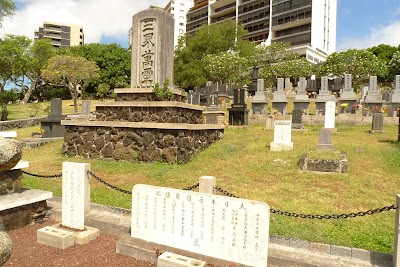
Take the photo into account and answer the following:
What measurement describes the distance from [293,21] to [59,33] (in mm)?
73311

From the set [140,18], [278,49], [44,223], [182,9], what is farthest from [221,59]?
[182,9]

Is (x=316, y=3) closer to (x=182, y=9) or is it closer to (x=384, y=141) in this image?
(x=182, y=9)

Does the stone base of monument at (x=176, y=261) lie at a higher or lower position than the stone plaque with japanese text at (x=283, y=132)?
lower

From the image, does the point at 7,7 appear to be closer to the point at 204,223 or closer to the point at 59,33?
the point at 204,223

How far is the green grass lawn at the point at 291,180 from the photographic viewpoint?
4.79 m

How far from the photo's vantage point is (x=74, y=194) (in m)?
4.67

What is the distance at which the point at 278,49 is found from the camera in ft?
153

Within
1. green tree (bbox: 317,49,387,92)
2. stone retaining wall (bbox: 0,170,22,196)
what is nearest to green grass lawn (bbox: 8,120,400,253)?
stone retaining wall (bbox: 0,170,22,196)

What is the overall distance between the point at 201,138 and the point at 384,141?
7.84 m

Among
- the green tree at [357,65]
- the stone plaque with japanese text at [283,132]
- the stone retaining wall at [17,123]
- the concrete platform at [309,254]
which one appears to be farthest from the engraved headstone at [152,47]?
the green tree at [357,65]

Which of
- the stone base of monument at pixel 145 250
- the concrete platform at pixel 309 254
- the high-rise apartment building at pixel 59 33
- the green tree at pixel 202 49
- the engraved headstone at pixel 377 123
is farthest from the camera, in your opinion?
the high-rise apartment building at pixel 59 33

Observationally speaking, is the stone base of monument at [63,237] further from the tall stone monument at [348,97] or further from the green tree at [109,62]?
the green tree at [109,62]

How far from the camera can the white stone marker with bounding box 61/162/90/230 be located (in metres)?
4.60

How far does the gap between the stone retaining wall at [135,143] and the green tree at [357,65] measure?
34.9 metres
